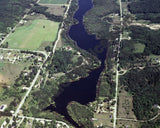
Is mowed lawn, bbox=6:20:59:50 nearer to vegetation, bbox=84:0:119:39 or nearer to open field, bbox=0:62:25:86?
open field, bbox=0:62:25:86

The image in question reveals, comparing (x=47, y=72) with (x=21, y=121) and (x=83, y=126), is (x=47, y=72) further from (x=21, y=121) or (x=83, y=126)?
(x=83, y=126)

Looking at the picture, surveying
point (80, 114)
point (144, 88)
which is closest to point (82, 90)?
point (80, 114)

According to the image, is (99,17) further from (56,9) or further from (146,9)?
(56,9)

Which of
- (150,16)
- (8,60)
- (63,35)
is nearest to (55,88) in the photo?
(8,60)

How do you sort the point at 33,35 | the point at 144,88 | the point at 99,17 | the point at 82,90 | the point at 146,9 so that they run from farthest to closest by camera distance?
the point at 146,9 < the point at 99,17 < the point at 33,35 < the point at 82,90 < the point at 144,88

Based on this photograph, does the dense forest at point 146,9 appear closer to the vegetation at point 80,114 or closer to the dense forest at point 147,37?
the dense forest at point 147,37

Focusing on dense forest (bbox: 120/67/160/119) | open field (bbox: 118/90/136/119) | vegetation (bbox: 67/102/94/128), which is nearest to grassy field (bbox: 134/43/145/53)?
dense forest (bbox: 120/67/160/119)
